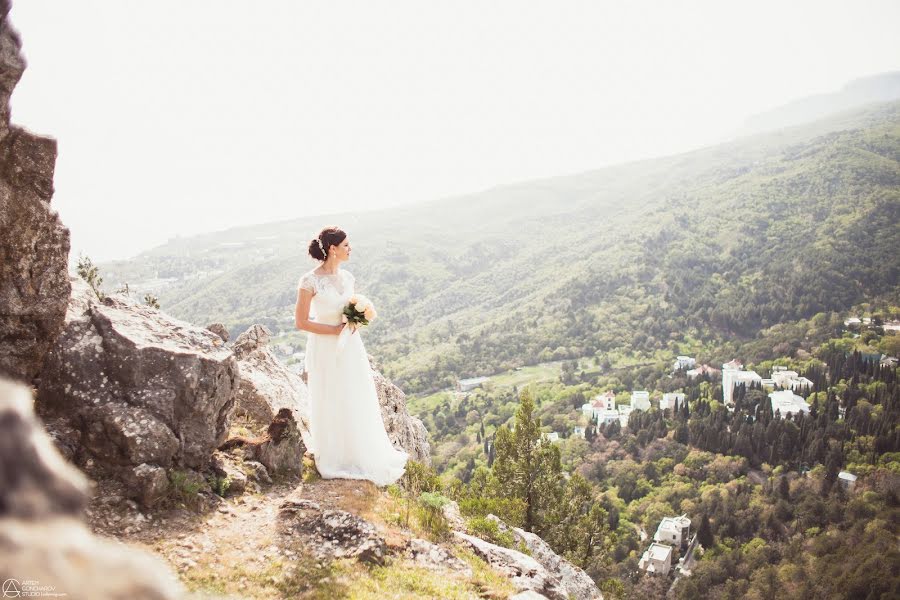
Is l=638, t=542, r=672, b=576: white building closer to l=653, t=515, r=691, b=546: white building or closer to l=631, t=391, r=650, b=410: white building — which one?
l=653, t=515, r=691, b=546: white building

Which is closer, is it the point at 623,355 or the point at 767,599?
the point at 767,599

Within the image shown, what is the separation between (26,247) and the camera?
19.3 ft

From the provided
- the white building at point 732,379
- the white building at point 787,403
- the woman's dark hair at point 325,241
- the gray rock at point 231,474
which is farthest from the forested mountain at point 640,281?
the woman's dark hair at point 325,241

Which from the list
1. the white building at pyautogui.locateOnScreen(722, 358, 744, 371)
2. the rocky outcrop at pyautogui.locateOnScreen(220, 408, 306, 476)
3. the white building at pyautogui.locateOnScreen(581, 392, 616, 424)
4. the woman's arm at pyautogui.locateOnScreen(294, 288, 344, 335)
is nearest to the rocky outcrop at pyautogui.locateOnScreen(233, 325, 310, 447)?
the rocky outcrop at pyautogui.locateOnScreen(220, 408, 306, 476)

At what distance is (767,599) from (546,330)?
96196 mm

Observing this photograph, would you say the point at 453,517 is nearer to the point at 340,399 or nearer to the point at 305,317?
the point at 340,399

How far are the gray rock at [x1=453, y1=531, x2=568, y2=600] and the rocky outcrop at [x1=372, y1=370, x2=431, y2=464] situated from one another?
4262 millimetres

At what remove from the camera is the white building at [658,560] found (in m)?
47.2

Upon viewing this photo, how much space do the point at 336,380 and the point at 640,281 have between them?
15414cm

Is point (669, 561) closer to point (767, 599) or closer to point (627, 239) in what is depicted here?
point (767, 599)

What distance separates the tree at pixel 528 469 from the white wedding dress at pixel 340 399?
9390mm

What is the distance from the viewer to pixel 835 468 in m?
59.0

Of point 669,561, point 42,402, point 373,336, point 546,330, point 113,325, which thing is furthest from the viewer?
point 373,336

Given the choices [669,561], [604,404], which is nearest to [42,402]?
[669,561]
